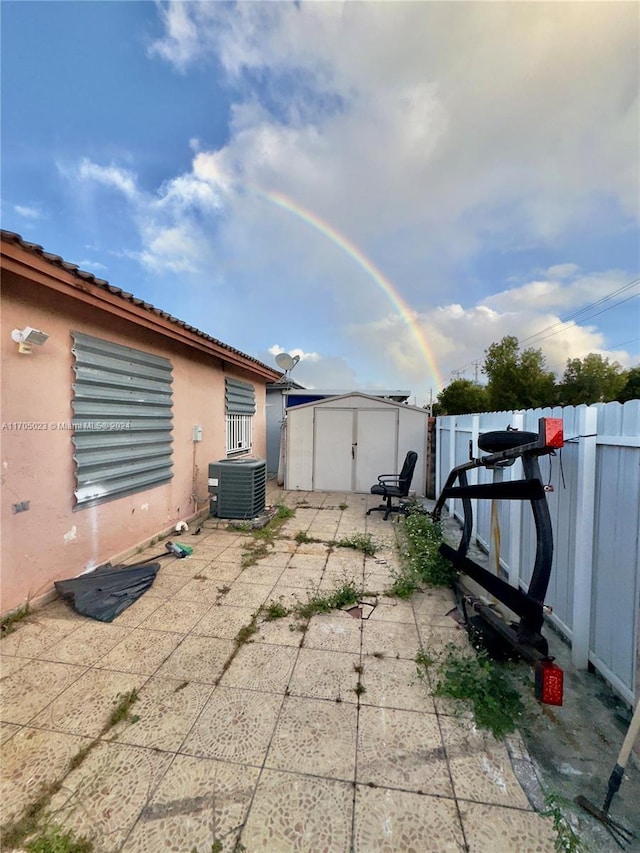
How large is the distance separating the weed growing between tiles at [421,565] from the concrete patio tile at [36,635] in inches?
112

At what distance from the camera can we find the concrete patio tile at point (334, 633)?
8.38 ft

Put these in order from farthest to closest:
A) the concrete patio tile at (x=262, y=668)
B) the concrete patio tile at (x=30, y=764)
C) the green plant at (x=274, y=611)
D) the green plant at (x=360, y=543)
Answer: the green plant at (x=360, y=543) < the green plant at (x=274, y=611) < the concrete patio tile at (x=262, y=668) < the concrete patio tile at (x=30, y=764)

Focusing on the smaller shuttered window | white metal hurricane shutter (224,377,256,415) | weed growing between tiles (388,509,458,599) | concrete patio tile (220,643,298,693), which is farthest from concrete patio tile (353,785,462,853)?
white metal hurricane shutter (224,377,256,415)

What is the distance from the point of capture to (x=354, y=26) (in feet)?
17.2

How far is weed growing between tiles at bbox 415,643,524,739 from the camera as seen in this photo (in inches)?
74.4

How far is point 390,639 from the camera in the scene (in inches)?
105

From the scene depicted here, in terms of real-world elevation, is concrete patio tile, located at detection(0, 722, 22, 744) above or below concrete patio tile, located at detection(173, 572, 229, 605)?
above

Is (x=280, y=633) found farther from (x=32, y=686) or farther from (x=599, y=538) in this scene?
(x=599, y=538)

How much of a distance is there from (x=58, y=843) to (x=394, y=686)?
67.3 inches

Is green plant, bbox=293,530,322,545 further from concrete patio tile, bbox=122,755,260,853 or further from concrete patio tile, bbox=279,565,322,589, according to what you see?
concrete patio tile, bbox=122,755,260,853

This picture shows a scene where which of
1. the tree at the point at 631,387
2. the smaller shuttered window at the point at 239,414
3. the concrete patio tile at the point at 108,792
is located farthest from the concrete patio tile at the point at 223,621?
the tree at the point at 631,387

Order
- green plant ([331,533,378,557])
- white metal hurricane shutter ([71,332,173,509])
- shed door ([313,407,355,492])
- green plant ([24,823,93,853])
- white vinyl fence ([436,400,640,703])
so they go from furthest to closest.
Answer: shed door ([313,407,355,492]) < green plant ([331,533,378,557]) < white metal hurricane shutter ([71,332,173,509]) < white vinyl fence ([436,400,640,703]) < green plant ([24,823,93,853])

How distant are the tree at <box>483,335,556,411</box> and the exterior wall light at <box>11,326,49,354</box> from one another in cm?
1741

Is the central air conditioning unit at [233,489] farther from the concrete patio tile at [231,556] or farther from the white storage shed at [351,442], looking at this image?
the white storage shed at [351,442]
